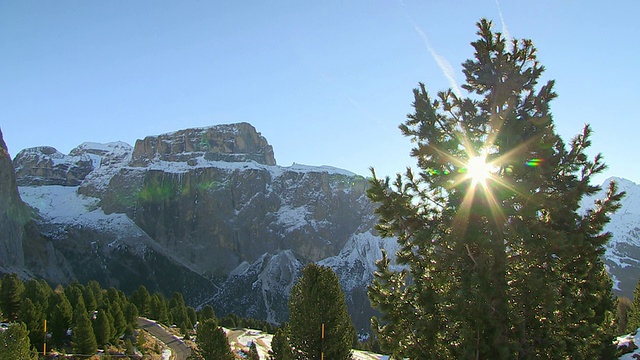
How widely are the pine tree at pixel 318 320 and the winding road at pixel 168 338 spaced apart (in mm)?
37690

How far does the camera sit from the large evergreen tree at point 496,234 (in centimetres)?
1134

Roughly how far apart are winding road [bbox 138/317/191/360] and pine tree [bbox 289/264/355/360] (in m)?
37.7

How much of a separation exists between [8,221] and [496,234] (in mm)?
214344

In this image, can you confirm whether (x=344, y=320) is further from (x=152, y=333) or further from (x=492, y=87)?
(x=152, y=333)

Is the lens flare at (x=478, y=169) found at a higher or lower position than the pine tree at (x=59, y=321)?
higher

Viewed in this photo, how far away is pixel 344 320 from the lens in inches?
1019

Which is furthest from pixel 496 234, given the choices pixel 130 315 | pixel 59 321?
pixel 130 315

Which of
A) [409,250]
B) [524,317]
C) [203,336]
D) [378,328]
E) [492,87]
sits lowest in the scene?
[203,336]

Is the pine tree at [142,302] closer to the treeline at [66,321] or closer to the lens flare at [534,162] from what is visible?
the treeline at [66,321]

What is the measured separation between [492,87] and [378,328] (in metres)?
7.13

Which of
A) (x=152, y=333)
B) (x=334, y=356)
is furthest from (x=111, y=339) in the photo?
(x=334, y=356)

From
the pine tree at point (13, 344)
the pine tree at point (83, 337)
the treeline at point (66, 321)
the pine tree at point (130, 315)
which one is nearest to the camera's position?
the pine tree at point (13, 344)

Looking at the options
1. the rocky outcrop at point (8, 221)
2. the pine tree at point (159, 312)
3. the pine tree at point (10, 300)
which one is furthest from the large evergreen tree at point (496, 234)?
the rocky outcrop at point (8, 221)

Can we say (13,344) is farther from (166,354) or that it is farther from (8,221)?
(8,221)
